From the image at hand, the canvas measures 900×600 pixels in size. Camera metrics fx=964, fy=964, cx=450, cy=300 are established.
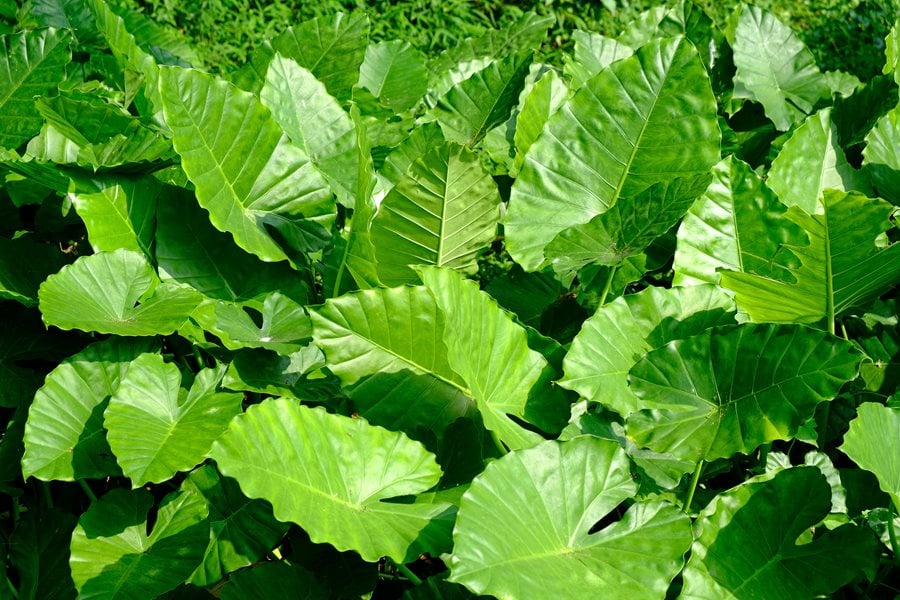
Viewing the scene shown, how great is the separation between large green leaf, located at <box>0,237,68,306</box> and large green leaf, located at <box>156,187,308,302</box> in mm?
211

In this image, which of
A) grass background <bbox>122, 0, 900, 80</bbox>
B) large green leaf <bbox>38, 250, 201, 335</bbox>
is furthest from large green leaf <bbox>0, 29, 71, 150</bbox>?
grass background <bbox>122, 0, 900, 80</bbox>

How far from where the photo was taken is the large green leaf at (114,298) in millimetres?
1344

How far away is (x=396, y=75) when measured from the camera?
2.18 m

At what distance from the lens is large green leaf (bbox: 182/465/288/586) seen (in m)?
1.24

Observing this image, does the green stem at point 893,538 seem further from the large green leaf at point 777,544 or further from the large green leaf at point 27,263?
the large green leaf at point 27,263

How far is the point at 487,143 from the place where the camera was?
1.92 metres

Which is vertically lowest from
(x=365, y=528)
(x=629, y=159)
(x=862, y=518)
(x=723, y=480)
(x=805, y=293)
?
(x=723, y=480)

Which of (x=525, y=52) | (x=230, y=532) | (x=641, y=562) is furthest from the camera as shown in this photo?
(x=525, y=52)

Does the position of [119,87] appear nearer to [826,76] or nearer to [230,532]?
[230,532]

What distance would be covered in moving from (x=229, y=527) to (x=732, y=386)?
71 centimetres

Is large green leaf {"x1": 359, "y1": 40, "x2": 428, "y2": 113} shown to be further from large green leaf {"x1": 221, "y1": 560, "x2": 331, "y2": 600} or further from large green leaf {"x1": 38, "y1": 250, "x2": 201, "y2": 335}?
large green leaf {"x1": 221, "y1": 560, "x2": 331, "y2": 600}

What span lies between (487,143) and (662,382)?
790 mm

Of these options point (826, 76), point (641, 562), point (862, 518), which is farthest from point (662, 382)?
point (826, 76)

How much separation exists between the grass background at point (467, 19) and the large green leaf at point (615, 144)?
280cm
